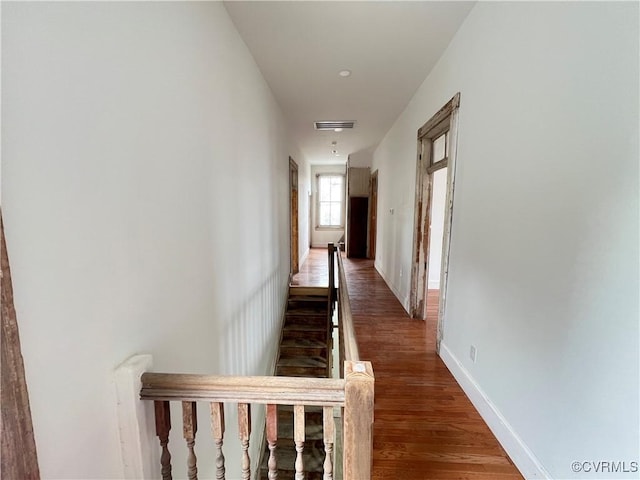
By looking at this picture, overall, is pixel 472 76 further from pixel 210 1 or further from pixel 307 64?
pixel 210 1

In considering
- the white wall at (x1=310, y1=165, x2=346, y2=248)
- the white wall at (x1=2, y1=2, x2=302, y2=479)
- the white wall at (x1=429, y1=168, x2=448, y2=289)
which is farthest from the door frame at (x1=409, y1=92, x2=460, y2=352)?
the white wall at (x1=310, y1=165, x2=346, y2=248)

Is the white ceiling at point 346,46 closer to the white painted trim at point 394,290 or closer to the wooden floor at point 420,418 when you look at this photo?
the white painted trim at point 394,290

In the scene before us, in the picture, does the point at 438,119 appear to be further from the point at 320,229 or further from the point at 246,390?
the point at 320,229

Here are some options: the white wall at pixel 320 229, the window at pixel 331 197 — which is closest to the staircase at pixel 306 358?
the white wall at pixel 320 229

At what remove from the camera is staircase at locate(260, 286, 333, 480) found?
323cm

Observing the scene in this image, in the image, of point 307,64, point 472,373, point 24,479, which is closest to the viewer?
point 24,479

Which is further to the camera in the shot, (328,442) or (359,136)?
(359,136)

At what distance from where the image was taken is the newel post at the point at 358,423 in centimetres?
85

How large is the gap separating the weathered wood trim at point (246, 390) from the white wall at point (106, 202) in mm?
160

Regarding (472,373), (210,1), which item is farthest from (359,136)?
(472,373)

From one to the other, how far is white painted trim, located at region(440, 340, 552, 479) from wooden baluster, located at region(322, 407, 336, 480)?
1.14 m

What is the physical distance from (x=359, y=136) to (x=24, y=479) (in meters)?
5.90

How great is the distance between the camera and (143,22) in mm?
1072

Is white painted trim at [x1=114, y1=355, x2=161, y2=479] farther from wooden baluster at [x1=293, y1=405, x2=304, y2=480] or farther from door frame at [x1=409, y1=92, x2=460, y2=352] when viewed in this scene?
door frame at [x1=409, y1=92, x2=460, y2=352]
